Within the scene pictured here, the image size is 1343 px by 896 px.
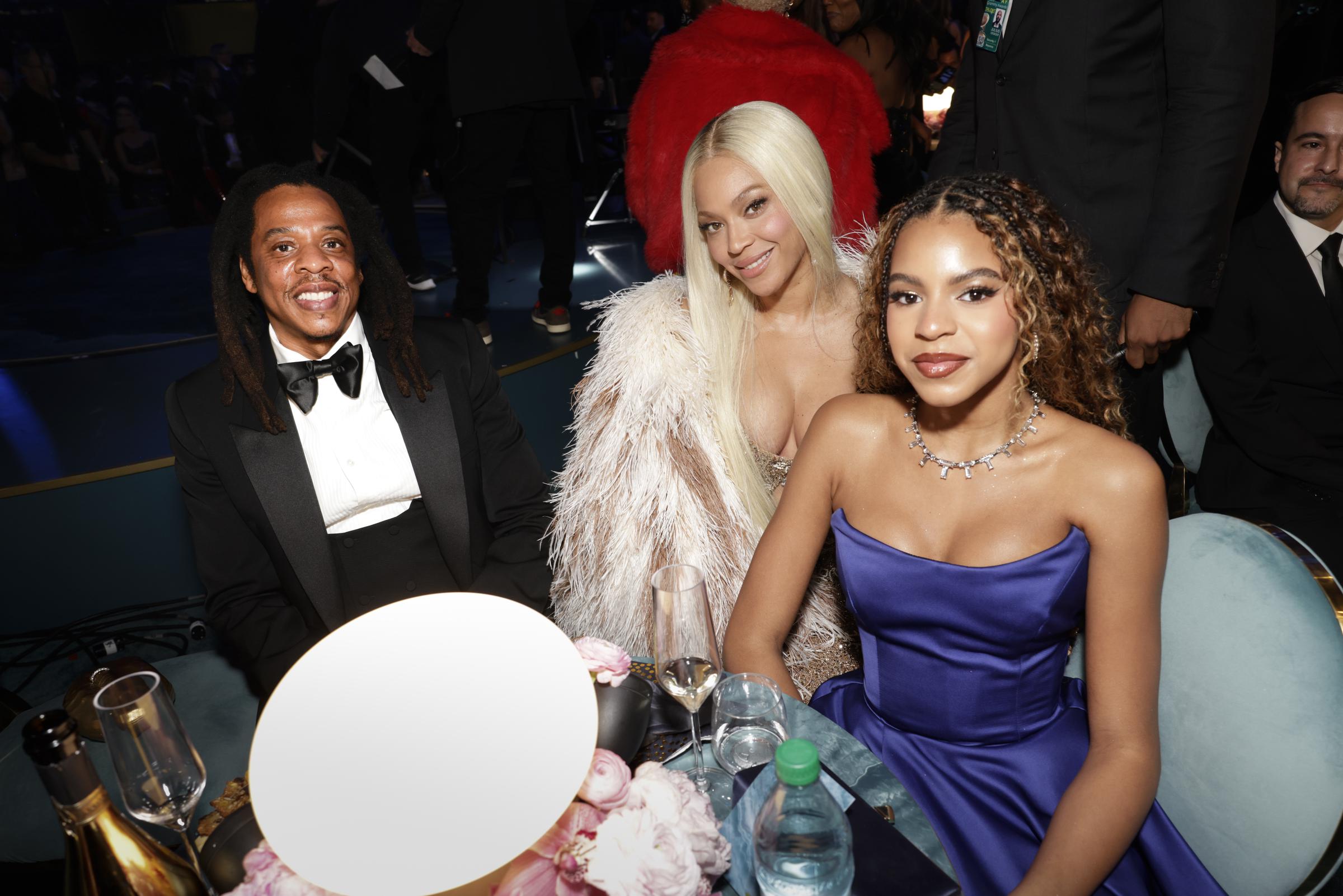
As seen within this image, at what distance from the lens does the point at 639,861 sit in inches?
30.9

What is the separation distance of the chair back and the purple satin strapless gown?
120 cm

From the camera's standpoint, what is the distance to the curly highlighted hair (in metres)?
1.40

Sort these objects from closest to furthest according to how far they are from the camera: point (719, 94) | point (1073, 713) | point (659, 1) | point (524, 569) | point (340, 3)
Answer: point (1073, 713) < point (524, 569) < point (719, 94) < point (340, 3) < point (659, 1)

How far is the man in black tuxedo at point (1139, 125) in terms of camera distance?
1.91 metres

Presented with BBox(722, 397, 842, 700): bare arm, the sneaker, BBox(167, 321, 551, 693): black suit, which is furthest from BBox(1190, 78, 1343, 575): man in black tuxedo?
the sneaker

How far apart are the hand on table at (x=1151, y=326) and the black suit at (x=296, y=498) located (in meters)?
1.70

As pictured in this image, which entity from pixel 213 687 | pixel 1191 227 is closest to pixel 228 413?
pixel 213 687

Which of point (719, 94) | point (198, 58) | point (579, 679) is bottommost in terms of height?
point (579, 679)

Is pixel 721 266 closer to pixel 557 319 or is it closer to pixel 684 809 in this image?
pixel 684 809

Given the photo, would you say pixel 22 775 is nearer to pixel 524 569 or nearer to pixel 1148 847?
pixel 524 569

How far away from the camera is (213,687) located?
6.88 ft

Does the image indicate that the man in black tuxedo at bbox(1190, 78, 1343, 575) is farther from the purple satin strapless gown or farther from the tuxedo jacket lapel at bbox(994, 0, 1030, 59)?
the purple satin strapless gown

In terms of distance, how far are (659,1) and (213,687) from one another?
8.90m

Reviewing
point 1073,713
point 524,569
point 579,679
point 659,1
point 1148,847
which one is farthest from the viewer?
point 659,1
